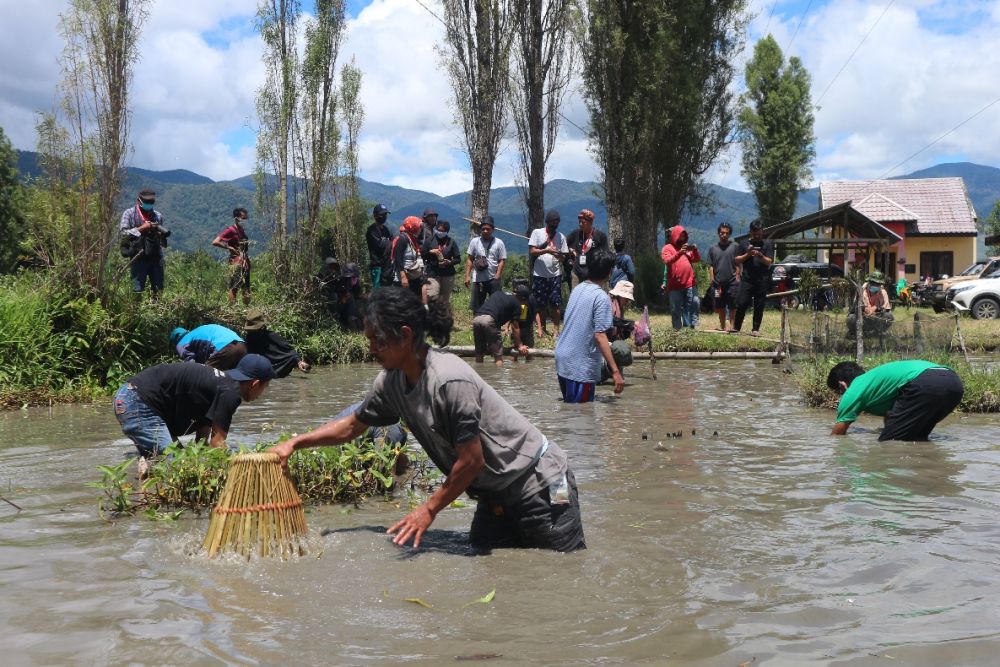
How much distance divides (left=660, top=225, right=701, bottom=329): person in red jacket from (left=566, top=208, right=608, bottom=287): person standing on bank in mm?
1256

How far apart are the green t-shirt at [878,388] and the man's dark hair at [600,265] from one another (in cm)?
235

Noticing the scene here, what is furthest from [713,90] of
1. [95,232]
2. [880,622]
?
[880,622]

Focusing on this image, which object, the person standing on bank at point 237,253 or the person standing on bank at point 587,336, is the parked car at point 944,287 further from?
the person standing on bank at point 587,336

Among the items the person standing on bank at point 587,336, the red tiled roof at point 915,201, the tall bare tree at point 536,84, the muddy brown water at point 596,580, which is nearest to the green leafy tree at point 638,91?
the tall bare tree at point 536,84

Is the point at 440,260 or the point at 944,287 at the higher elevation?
the point at 440,260

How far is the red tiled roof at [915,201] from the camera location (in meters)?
46.2

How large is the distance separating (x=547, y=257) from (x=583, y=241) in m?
0.88

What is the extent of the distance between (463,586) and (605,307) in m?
4.55

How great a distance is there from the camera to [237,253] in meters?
15.4

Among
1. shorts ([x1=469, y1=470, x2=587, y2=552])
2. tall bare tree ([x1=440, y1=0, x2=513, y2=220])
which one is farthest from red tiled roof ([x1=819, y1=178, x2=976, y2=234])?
shorts ([x1=469, y1=470, x2=587, y2=552])

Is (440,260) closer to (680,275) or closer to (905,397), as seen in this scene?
(680,275)

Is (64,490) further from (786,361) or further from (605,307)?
(786,361)

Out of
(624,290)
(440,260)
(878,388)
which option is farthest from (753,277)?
(878,388)

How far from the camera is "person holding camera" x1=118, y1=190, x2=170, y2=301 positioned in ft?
43.6
